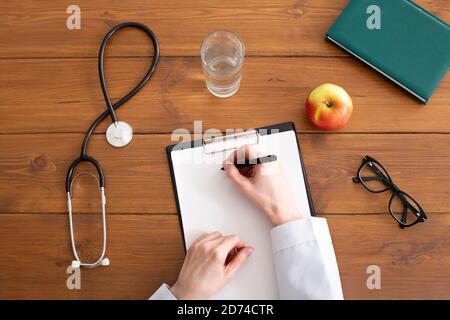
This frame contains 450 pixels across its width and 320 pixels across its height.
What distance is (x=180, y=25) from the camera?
960 millimetres

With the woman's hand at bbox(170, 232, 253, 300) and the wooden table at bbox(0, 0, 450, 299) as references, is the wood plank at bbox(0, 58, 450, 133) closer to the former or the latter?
the wooden table at bbox(0, 0, 450, 299)

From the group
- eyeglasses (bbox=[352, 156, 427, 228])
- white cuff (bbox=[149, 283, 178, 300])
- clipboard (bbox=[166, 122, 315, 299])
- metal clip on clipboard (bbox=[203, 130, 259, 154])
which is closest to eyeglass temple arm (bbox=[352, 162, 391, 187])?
eyeglasses (bbox=[352, 156, 427, 228])

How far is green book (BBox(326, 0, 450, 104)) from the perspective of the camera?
0.90 meters

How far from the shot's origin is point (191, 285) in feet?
2.67

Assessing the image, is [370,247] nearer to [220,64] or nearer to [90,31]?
[220,64]

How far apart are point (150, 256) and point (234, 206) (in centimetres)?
19

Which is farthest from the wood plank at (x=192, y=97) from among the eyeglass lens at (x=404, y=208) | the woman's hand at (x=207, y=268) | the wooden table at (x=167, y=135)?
the woman's hand at (x=207, y=268)

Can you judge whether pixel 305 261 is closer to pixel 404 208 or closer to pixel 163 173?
pixel 404 208

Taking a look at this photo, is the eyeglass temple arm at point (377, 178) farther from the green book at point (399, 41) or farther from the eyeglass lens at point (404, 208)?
the green book at point (399, 41)

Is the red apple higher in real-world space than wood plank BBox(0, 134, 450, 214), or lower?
higher

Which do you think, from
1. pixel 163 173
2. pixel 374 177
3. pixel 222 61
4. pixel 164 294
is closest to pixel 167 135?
pixel 163 173

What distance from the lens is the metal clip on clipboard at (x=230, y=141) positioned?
0.90 m

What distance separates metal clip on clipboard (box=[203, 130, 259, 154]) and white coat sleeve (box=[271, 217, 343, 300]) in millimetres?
188

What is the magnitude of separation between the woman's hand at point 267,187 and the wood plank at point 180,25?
0.81ft
